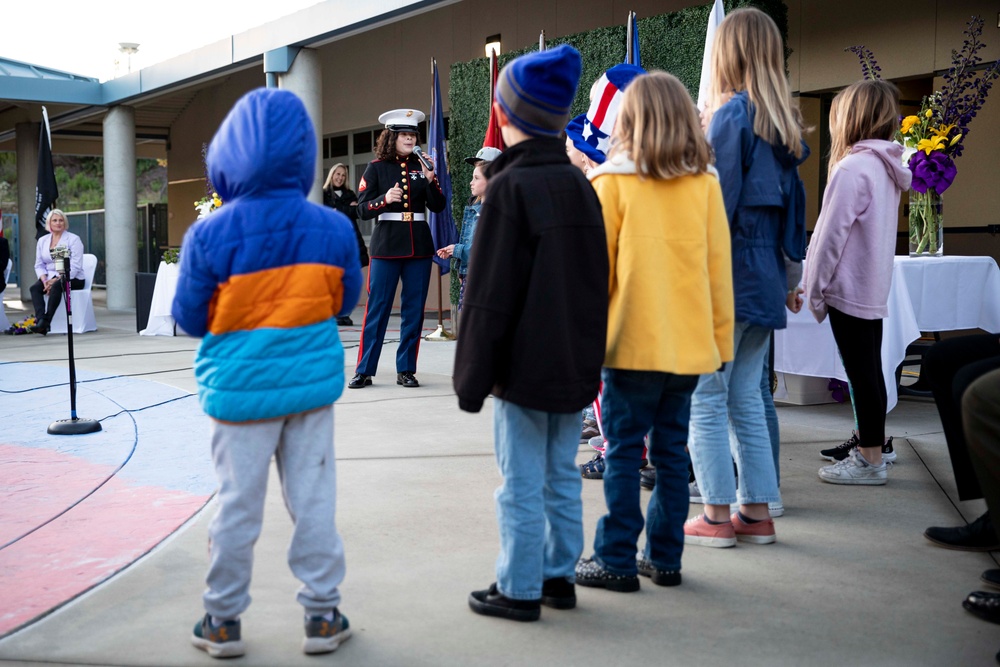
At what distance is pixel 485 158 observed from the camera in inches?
Result: 236

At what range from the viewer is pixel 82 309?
12219 mm

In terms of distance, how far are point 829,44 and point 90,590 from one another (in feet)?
30.5

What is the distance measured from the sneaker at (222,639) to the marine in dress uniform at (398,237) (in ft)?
14.8

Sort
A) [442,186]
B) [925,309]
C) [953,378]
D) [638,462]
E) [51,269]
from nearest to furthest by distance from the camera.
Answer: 1. [638,462]
2. [953,378]
3. [925,309]
4. [442,186]
5. [51,269]

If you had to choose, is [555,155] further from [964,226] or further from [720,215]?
[964,226]

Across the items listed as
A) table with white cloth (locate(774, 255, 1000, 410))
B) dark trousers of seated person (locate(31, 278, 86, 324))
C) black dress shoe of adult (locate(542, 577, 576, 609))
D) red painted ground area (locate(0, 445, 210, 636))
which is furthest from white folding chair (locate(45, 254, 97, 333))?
black dress shoe of adult (locate(542, 577, 576, 609))

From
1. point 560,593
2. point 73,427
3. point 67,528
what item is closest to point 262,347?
point 560,593

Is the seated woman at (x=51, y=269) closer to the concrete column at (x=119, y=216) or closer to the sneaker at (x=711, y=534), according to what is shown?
the concrete column at (x=119, y=216)

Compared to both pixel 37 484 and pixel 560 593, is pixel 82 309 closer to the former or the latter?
pixel 37 484

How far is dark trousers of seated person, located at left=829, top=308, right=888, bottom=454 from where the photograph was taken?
414 centimetres

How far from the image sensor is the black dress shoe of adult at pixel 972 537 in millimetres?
3314

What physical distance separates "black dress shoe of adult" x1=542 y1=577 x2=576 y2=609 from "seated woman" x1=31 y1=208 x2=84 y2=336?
10.1 m

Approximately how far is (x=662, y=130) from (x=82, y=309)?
11.1 m

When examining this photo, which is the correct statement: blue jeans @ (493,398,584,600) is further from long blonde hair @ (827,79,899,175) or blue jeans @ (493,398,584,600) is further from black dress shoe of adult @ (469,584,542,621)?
long blonde hair @ (827,79,899,175)
